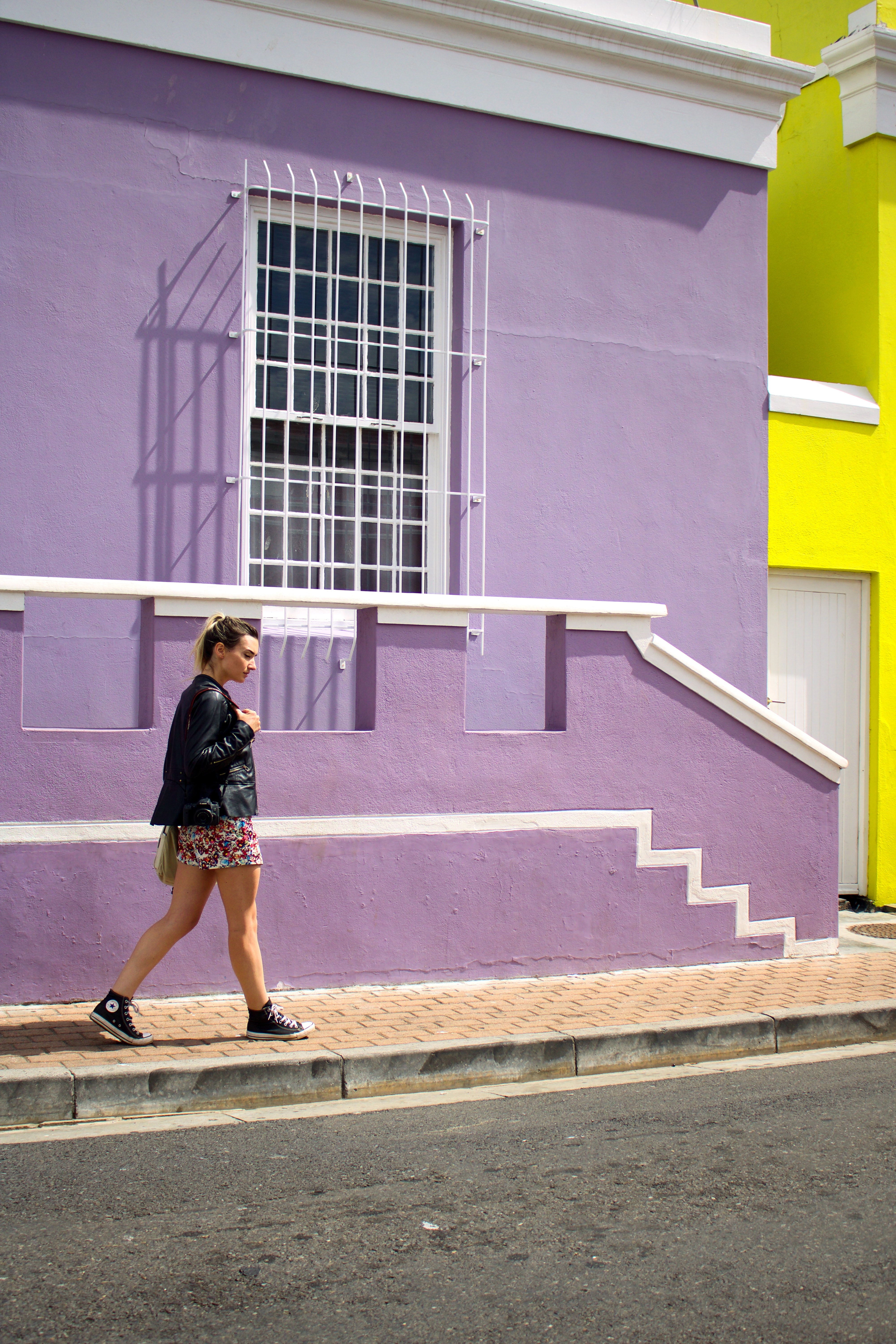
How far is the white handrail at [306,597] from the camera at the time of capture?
21.1ft

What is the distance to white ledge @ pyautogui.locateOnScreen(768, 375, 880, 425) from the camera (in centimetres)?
1048


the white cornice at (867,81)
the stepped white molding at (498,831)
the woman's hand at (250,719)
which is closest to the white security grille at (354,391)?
the stepped white molding at (498,831)

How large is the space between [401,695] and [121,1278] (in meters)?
3.95

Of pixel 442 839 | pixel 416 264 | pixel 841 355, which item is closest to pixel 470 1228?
pixel 442 839

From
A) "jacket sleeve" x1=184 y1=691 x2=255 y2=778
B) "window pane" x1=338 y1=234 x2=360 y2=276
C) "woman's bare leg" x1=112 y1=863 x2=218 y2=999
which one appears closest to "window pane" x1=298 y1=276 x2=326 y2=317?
"window pane" x1=338 y1=234 x2=360 y2=276

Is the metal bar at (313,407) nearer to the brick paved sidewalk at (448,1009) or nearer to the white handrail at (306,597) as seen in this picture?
the white handrail at (306,597)

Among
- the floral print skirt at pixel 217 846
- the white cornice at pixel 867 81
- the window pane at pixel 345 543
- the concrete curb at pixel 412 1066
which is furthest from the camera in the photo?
the white cornice at pixel 867 81

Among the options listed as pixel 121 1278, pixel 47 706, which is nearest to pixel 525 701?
pixel 47 706

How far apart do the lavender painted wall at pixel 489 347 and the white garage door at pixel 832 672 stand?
81 cm

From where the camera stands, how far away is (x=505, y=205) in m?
9.26

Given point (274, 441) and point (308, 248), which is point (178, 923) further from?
point (308, 248)

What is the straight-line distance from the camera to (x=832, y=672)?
11.0 metres

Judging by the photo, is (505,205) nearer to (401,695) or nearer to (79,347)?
(79,347)

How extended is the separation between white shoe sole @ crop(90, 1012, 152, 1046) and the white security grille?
337cm
